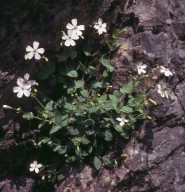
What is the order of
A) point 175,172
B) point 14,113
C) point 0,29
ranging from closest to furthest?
point 0,29
point 14,113
point 175,172

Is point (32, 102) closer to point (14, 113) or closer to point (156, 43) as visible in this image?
point (14, 113)

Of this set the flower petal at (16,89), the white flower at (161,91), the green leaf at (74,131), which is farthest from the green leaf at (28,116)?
the white flower at (161,91)

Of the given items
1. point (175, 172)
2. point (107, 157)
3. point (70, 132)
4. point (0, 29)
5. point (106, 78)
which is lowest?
point (175, 172)

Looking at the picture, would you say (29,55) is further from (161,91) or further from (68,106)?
(161,91)

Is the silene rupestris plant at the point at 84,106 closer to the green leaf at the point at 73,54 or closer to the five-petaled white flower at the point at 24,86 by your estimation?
the green leaf at the point at 73,54

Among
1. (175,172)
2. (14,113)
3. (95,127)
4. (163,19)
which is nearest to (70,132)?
(95,127)

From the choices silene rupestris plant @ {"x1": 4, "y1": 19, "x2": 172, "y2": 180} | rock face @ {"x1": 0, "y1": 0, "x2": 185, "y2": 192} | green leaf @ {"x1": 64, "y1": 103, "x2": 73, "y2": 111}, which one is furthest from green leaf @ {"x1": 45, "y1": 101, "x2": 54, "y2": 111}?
rock face @ {"x1": 0, "y1": 0, "x2": 185, "y2": 192}
